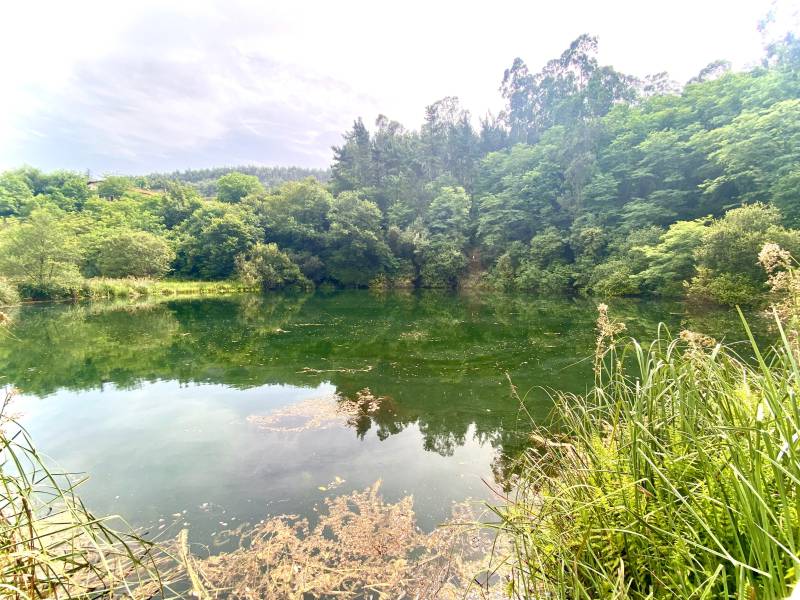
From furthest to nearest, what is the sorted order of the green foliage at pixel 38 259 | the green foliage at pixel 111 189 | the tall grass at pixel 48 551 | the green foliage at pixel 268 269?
the green foliage at pixel 111 189
the green foliage at pixel 268 269
the green foliage at pixel 38 259
the tall grass at pixel 48 551

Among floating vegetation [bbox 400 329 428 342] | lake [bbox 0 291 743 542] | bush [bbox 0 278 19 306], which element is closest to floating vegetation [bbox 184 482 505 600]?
lake [bbox 0 291 743 542]

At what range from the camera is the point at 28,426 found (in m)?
5.43

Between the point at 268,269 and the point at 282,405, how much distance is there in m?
24.9

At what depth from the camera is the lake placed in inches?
155

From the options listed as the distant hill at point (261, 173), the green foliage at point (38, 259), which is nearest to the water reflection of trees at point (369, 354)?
the green foliage at point (38, 259)

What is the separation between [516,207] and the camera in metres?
29.8

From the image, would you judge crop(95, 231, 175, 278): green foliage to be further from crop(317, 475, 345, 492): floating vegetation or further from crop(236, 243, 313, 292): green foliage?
crop(317, 475, 345, 492): floating vegetation

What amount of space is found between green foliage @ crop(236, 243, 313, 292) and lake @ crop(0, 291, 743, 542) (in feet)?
50.6

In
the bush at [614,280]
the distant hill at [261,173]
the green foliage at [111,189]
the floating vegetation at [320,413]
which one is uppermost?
the distant hill at [261,173]

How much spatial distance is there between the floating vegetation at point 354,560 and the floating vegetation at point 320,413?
2.22 metres

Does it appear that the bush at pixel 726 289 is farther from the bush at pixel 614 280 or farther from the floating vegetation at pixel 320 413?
the floating vegetation at pixel 320 413

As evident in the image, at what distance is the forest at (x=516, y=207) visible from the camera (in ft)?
56.2

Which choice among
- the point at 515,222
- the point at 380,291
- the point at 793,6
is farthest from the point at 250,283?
the point at 793,6

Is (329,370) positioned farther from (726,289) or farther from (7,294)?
(7,294)
